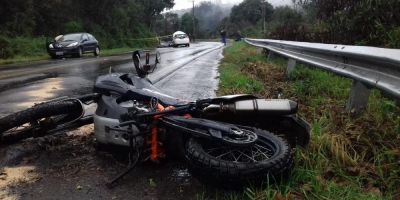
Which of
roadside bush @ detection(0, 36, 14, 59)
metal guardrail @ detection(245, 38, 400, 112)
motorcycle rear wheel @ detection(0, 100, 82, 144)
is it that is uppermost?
metal guardrail @ detection(245, 38, 400, 112)

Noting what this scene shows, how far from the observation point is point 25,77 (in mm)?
11867

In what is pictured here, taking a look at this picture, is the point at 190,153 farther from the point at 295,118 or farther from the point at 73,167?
the point at 73,167

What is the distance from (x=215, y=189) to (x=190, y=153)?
0.37 meters

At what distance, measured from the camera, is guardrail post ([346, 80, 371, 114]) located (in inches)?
192

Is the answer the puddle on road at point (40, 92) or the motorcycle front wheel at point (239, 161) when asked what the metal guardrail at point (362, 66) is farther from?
the puddle on road at point (40, 92)

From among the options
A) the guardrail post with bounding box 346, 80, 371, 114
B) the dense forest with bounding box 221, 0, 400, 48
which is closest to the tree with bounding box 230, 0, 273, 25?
the dense forest with bounding box 221, 0, 400, 48

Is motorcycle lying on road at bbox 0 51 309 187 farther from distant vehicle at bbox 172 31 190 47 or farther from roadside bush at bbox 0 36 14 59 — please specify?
distant vehicle at bbox 172 31 190 47

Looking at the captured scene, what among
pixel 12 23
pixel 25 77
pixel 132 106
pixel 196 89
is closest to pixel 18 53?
pixel 12 23

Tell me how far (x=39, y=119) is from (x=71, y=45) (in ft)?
70.5

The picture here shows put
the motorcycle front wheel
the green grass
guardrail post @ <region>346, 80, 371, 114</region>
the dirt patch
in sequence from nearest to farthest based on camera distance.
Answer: the motorcycle front wheel < the green grass < the dirt patch < guardrail post @ <region>346, 80, 371, 114</region>

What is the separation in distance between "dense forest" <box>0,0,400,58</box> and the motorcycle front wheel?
19.3 feet

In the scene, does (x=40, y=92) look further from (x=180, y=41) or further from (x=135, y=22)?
(x=135, y=22)

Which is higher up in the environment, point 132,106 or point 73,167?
→ point 132,106

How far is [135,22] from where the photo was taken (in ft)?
181
